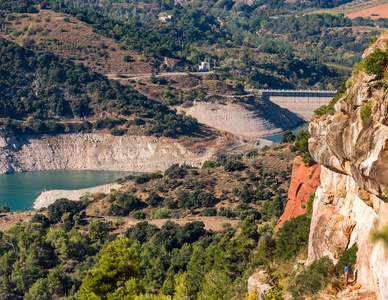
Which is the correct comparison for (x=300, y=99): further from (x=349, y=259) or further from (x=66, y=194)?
(x=349, y=259)

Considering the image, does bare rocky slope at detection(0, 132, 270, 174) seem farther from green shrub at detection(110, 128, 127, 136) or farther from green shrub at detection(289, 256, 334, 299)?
green shrub at detection(289, 256, 334, 299)

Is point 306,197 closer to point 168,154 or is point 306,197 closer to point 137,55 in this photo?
point 168,154

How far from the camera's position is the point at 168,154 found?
126438 millimetres

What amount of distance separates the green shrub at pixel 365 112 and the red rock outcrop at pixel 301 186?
10912 mm

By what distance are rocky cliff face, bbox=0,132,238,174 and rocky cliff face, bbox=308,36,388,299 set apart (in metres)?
98.9

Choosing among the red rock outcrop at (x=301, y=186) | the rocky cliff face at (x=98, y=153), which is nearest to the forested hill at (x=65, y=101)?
the rocky cliff face at (x=98, y=153)

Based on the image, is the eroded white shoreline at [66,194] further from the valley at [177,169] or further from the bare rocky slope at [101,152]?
the bare rocky slope at [101,152]

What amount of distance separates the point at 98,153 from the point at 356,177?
11242 cm

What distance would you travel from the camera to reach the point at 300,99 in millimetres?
173750

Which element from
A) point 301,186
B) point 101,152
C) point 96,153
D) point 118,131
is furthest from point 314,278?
point 118,131

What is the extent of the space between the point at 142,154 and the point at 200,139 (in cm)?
1139

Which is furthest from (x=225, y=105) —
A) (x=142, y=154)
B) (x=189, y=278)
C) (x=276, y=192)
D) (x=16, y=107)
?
Answer: (x=189, y=278)

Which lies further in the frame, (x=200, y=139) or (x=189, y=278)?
(x=200, y=139)

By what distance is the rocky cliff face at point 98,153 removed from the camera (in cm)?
12423
